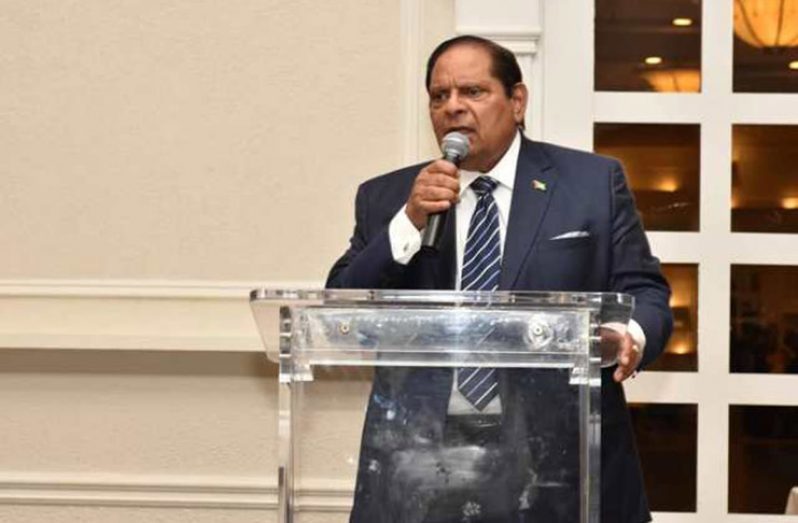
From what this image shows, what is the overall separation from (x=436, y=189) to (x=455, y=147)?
17 centimetres

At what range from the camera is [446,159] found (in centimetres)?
210

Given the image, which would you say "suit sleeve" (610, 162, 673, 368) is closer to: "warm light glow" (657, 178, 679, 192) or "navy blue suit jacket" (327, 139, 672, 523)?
"navy blue suit jacket" (327, 139, 672, 523)

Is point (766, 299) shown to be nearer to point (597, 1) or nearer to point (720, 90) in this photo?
point (720, 90)

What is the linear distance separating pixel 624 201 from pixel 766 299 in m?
1.33

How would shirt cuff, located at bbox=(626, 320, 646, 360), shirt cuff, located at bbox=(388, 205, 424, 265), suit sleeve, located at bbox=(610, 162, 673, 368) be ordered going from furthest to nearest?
suit sleeve, located at bbox=(610, 162, 673, 368) → shirt cuff, located at bbox=(388, 205, 424, 265) → shirt cuff, located at bbox=(626, 320, 646, 360)

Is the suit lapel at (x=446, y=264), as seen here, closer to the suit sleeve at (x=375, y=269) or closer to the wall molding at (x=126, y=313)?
the suit sleeve at (x=375, y=269)

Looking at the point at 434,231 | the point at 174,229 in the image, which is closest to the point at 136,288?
the point at 174,229

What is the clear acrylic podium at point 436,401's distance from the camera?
5.36 ft

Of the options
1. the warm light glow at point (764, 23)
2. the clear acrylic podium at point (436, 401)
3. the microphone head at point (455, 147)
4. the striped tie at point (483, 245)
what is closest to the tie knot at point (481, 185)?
the striped tie at point (483, 245)

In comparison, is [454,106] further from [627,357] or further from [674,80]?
[674,80]

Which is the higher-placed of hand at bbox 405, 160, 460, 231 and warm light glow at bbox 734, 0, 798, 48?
warm light glow at bbox 734, 0, 798, 48

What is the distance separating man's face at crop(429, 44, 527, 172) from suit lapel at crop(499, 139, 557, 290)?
0.18ft

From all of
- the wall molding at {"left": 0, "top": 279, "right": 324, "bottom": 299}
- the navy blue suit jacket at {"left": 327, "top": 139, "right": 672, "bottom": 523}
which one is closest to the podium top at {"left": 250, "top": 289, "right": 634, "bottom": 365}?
the navy blue suit jacket at {"left": 327, "top": 139, "right": 672, "bottom": 523}

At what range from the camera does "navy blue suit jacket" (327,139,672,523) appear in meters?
2.17
